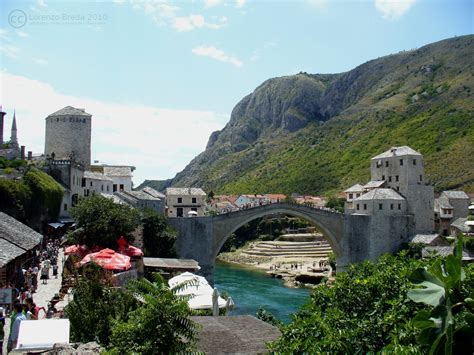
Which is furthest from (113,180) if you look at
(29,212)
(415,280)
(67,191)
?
(415,280)

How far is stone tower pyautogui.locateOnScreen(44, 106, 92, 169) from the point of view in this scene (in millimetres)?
51062

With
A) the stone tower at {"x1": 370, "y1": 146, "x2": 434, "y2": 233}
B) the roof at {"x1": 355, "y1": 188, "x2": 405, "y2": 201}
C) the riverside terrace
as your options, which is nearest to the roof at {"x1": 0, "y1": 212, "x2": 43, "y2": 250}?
the riverside terrace

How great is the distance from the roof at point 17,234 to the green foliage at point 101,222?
255 inches

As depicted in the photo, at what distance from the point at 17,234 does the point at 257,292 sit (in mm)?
28370

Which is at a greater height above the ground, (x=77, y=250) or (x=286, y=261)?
(x=77, y=250)

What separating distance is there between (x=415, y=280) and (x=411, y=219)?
49815 mm

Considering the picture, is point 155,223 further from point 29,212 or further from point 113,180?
point 113,180

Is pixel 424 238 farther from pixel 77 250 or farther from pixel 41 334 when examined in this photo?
pixel 41 334

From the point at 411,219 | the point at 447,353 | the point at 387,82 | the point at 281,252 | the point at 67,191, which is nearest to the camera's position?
the point at 447,353

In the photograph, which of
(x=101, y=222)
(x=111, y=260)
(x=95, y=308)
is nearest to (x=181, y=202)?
(x=101, y=222)

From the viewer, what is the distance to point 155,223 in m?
38.7

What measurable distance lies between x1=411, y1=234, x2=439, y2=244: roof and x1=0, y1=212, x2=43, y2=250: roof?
37.8 metres

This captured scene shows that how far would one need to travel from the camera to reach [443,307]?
4.30 meters

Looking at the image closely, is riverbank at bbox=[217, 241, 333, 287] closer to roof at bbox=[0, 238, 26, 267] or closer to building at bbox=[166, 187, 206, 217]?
building at bbox=[166, 187, 206, 217]
